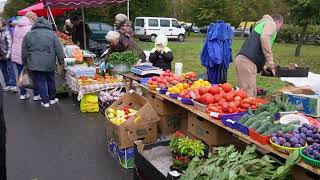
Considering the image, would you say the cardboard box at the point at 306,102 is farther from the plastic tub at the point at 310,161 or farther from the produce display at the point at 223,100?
the plastic tub at the point at 310,161

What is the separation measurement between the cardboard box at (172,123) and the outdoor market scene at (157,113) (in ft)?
0.05

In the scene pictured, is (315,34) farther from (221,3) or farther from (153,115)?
(153,115)

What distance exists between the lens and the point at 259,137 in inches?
114

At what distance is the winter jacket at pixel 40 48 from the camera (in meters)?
6.93

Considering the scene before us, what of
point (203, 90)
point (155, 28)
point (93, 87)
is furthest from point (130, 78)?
point (155, 28)

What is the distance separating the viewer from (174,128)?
5.02 m

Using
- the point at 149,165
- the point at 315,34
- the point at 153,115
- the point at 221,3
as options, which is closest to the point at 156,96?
the point at 153,115

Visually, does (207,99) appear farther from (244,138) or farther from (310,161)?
(310,161)

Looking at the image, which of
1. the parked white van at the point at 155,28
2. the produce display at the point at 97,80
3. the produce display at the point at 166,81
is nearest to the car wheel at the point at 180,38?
the parked white van at the point at 155,28

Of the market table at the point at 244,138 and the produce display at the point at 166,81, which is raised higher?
the produce display at the point at 166,81

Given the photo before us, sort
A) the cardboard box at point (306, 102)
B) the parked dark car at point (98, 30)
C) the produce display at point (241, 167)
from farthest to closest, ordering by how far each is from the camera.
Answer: the parked dark car at point (98, 30)
the cardboard box at point (306, 102)
the produce display at point (241, 167)

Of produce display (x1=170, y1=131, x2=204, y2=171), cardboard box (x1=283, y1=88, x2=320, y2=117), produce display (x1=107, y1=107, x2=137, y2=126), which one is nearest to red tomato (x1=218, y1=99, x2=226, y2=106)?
produce display (x1=170, y1=131, x2=204, y2=171)

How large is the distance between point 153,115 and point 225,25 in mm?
2080

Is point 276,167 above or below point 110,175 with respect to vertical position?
above
